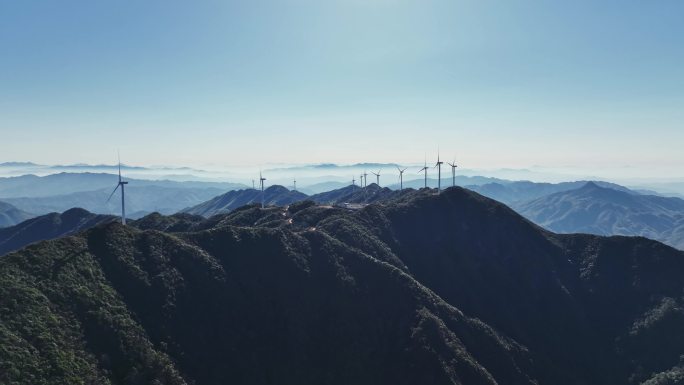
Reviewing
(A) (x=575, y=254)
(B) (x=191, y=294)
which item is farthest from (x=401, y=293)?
(A) (x=575, y=254)

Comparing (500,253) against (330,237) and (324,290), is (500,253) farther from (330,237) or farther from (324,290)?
(324,290)

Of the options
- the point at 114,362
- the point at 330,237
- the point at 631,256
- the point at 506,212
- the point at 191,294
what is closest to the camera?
the point at 114,362

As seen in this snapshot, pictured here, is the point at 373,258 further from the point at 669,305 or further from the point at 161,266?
the point at 669,305

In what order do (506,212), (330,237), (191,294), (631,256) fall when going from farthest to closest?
(506,212) → (631,256) → (330,237) → (191,294)

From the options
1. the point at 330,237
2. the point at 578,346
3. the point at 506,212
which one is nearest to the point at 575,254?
the point at 506,212

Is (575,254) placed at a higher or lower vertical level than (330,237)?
lower

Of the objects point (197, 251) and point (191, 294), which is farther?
point (197, 251)

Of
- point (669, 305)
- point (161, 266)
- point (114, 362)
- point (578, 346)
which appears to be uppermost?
point (161, 266)
